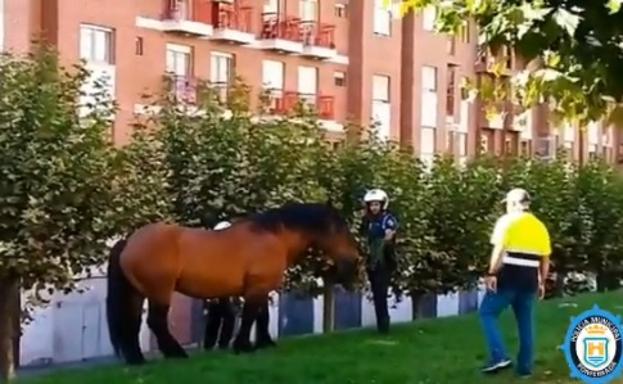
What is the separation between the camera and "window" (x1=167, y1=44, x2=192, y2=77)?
142 ft

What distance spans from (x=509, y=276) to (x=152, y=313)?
4954mm

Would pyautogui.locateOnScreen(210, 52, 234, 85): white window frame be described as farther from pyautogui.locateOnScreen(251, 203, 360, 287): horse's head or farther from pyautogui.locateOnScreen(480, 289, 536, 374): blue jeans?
pyautogui.locateOnScreen(480, 289, 536, 374): blue jeans

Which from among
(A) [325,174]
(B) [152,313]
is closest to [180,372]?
(B) [152,313]

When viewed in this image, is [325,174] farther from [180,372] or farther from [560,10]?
[560,10]

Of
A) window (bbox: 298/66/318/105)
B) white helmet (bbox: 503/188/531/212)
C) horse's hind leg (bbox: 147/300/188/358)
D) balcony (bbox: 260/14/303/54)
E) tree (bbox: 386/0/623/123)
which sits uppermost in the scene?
balcony (bbox: 260/14/303/54)

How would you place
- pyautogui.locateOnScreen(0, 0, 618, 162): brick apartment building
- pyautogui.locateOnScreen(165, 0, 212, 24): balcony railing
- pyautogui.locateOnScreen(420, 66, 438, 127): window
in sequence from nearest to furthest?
pyautogui.locateOnScreen(0, 0, 618, 162): brick apartment building < pyautogui.locateOnScreen(165, 0, 212, 24): balcony railing < pyautogui.locateOnScreen(420, 66, 438, 127): window

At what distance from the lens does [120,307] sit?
15.3 metres

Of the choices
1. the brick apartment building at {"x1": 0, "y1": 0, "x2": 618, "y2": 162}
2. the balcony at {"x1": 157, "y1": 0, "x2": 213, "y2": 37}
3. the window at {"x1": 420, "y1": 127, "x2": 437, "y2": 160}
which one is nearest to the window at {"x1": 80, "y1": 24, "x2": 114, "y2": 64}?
the brick apartment building at {"x1": 0, "y1": 0, "x2": 618, "y2": 162}

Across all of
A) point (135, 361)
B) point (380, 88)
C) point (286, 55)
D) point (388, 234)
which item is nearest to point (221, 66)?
point (286, 55)

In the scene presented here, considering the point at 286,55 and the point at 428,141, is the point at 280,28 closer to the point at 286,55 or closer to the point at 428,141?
the point at 286,55

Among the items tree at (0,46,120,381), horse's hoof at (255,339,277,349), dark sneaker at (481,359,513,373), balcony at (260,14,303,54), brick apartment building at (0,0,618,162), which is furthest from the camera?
balcony at (260,14,303,54)

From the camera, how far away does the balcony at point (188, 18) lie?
140ft

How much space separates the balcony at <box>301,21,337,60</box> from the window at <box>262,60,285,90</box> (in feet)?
3.80

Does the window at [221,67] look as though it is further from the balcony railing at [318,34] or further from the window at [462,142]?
the window at [462,142]
